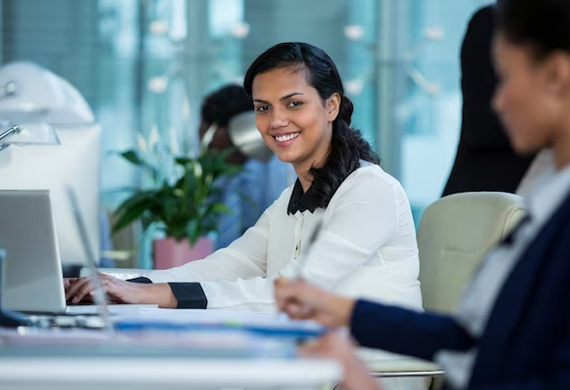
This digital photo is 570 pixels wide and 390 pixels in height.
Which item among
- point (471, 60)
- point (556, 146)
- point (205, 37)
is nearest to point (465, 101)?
point (471, 60)

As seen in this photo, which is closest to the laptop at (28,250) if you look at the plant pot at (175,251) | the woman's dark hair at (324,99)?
the woman's dark hair at (324,99)

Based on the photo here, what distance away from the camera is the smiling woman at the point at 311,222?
7.16 feet

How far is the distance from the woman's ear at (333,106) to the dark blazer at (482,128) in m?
0.31

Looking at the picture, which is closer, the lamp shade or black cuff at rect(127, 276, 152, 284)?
black cuff at rect(127, 276, 152, 284)

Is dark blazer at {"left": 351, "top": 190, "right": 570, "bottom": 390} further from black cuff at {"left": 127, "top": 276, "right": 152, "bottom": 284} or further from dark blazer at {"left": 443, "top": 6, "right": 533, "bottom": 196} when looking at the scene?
dark blazer at {"left": 443, "top": 6, "right": 533, "bottom": 196}

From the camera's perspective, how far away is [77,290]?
85.5 inches

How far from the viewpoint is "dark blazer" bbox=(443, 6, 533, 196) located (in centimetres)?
255

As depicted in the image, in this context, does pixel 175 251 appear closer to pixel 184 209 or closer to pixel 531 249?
pixel 184 209

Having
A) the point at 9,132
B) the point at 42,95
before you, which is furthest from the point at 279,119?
the point at 42,95

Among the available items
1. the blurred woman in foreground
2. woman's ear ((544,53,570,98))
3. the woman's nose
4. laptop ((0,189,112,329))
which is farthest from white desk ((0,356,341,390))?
the woman's nose

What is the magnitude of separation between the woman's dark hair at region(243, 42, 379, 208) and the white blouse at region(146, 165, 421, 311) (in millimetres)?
47

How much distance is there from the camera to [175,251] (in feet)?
13.1

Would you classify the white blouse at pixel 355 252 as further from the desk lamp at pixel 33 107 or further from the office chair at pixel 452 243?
the desk lamp at pixel 33 107

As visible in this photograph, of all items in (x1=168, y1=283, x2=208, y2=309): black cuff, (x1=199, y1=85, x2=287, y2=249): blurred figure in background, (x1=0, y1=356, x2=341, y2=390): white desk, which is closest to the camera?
(x1=0, y1=356, x2=341, y2=390): white desk
